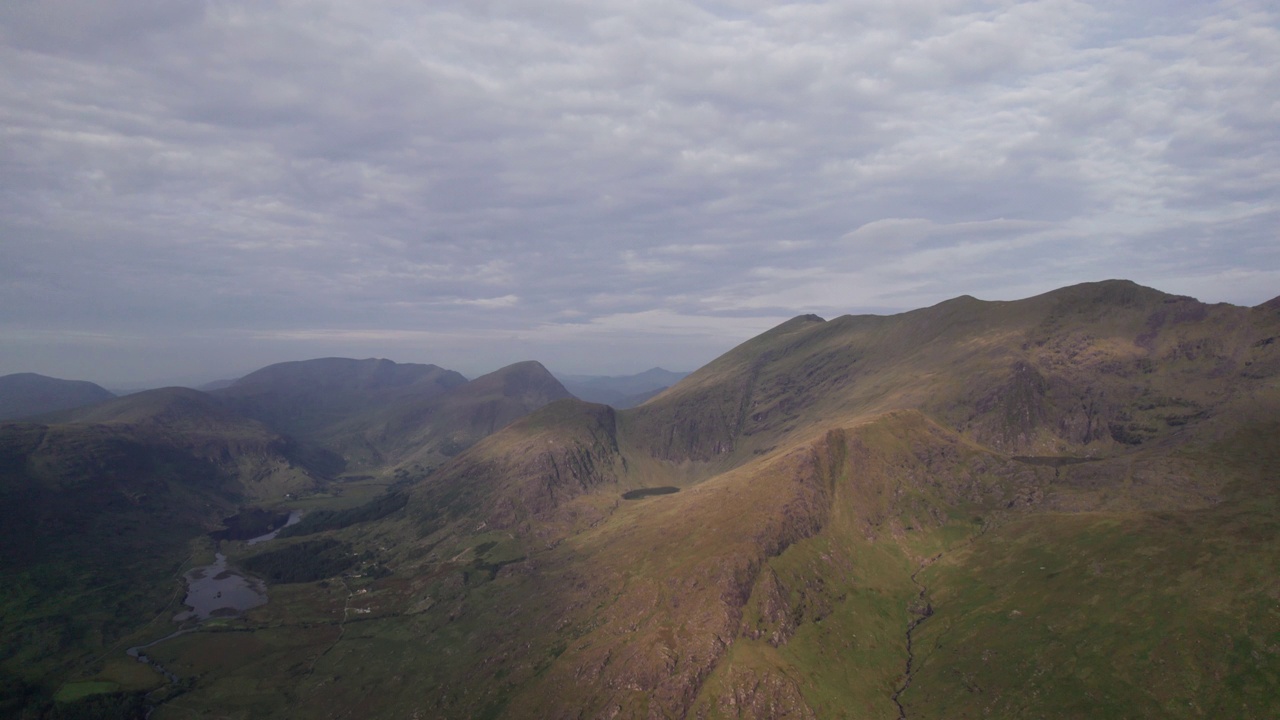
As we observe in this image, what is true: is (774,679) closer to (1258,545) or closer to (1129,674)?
(1129,674)

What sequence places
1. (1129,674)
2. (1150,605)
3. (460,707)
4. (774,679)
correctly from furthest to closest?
(460,707) < (774,679) < (1150,605) < (1129,674)

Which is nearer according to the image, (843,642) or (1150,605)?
(1150,605)

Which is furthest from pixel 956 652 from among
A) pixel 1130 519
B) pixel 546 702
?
pixel 546 702

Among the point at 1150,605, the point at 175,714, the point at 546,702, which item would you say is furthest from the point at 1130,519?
the point at 175,714

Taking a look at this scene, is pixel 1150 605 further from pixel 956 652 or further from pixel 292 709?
pixel 292 709

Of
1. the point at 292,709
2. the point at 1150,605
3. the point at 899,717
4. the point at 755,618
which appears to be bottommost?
the point at 292,709

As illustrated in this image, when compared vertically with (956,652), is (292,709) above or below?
below

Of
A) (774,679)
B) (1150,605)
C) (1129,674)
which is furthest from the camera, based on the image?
(774,679)

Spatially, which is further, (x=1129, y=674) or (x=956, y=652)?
(x=956, y=652)

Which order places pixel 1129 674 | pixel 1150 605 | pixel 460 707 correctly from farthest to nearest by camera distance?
pixel 460 707 → pixel 1150 605 → pixel 1129 674
